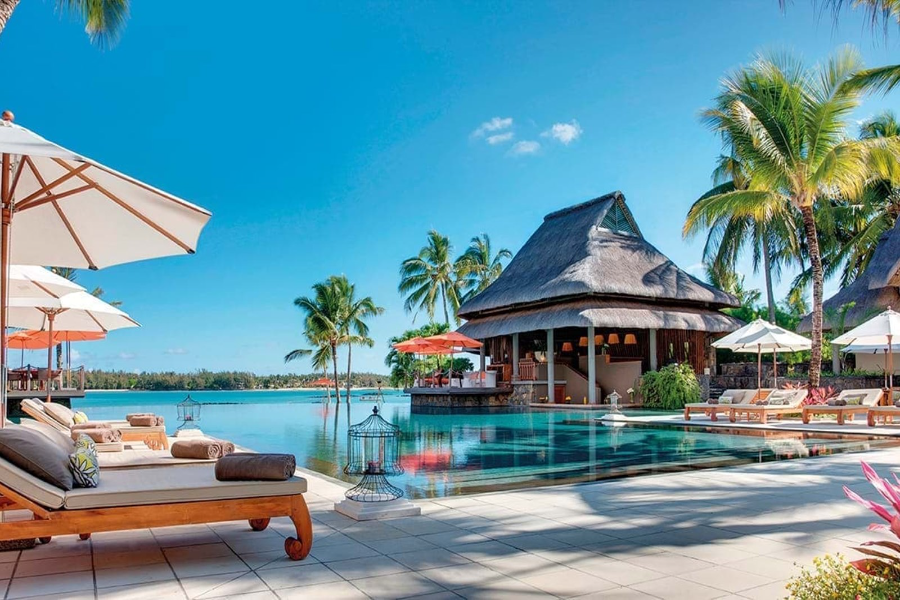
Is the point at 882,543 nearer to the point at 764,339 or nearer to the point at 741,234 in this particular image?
the point at 764,339

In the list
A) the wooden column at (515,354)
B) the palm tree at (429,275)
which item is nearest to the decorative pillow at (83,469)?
the wooden column at (515,354)

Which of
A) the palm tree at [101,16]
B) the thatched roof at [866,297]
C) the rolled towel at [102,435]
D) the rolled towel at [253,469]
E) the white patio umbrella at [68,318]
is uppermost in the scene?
the palm tree at [101,16]

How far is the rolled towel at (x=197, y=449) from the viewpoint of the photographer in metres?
5.09

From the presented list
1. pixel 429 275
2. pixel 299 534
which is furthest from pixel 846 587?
pixel 429 275

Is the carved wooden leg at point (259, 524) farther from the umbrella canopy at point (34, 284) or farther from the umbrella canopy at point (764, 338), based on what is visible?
the umbrella canopy at point (764, 338)

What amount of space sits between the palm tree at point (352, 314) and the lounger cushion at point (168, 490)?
29.2 metres

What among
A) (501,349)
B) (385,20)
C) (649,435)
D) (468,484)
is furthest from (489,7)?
(468,484)

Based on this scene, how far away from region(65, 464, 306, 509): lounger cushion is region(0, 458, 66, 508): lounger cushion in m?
0.05

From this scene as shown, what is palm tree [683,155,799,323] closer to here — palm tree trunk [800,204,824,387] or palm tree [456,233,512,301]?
palm tree trunk [800,204,824,387]

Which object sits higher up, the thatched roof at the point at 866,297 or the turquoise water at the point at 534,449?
the thatched roof at the point at 866,297

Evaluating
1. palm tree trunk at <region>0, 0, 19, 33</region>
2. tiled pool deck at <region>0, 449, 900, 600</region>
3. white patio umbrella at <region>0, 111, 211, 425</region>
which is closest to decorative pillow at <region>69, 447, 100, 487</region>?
tiled pool deck at <region>0, 449, 900, 600</region>

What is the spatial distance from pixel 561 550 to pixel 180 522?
6.58ft

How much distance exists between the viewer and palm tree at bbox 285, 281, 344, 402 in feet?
106

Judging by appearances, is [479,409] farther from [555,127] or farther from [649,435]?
[555,127]
